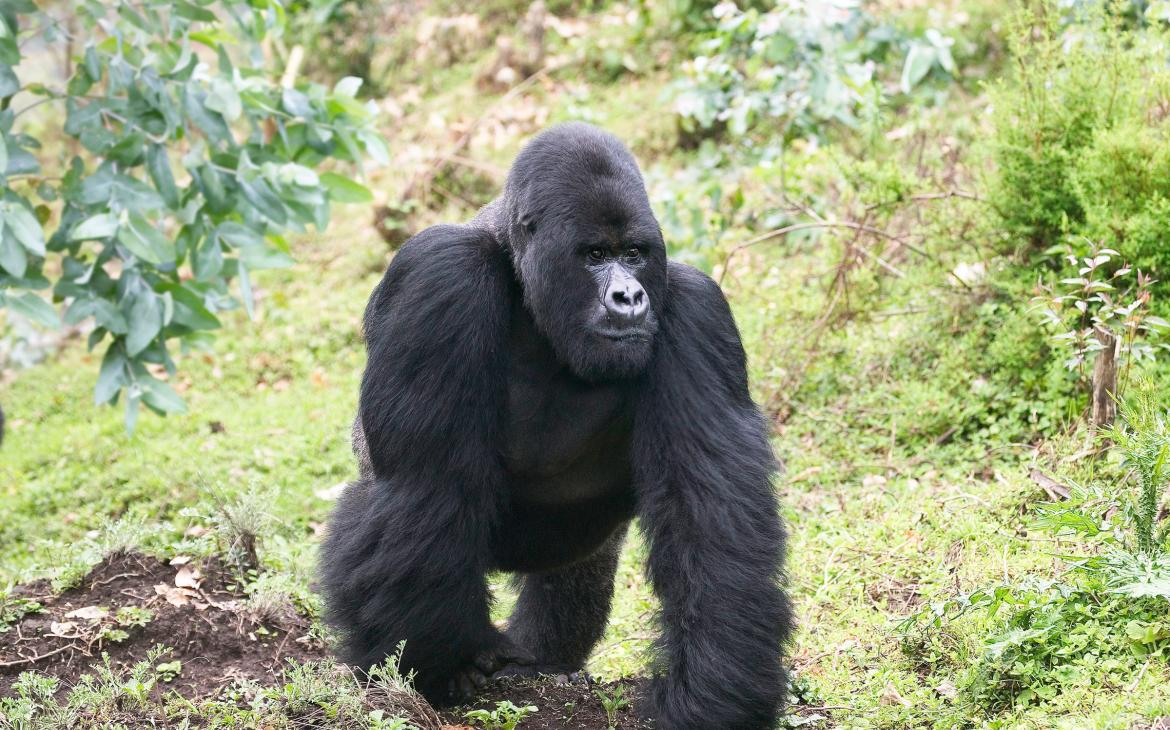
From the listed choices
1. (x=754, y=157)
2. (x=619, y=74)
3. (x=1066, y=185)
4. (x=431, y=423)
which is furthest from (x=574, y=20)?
(x=431, y=423)

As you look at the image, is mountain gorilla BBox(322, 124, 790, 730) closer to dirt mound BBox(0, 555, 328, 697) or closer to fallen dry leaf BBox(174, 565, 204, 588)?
dirt mound BBox(0, 555, 328, 697)

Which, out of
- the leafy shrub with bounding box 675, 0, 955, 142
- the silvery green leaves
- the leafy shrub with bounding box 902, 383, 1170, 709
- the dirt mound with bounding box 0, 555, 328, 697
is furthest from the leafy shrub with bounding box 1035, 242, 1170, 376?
the silvery green leaves

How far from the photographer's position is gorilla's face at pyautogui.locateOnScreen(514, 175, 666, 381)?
11.1ft

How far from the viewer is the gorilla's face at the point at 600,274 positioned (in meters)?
3.37

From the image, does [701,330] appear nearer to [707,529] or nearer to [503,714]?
[707,529]

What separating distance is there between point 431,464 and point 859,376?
328 centimetres

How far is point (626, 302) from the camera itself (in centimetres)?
335

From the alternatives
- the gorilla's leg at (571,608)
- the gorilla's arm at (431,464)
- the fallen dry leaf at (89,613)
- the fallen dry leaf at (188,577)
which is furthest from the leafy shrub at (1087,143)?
the fallen dry leaf at (89,613)

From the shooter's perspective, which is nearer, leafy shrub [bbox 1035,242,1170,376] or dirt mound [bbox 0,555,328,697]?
dirt mound [bbox 0,555,328,697]

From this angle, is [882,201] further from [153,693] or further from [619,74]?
[619,74]

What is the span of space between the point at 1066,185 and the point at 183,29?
13.3ft

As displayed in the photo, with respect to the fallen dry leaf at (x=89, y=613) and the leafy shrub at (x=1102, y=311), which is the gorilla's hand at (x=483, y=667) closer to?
the fallen dry leaf at (x=89, y=613)

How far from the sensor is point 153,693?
3.76 m

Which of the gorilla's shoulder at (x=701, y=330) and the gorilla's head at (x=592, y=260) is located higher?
the gorilla's head at (x=592, y=260)
